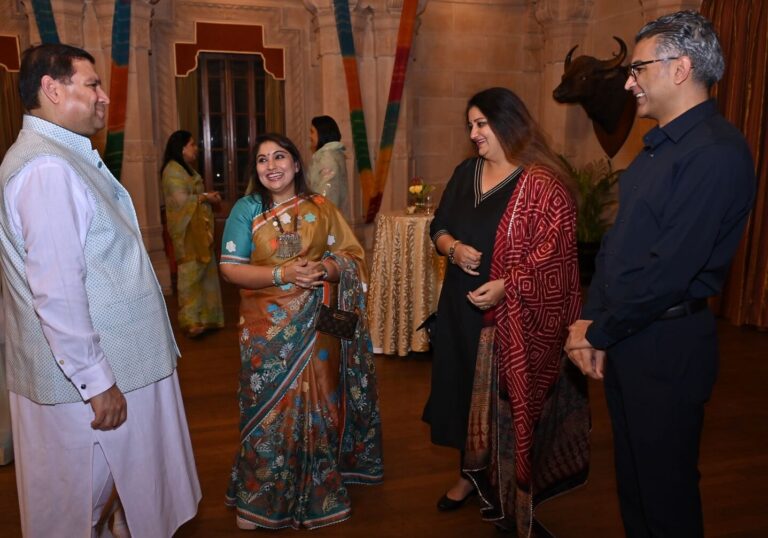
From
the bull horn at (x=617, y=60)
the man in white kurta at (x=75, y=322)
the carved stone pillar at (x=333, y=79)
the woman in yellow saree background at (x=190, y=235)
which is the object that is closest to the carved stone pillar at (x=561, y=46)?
the bull horn at (x=617, y=60)


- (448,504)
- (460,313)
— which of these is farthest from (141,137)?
(448,504)

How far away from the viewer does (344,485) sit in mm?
2900

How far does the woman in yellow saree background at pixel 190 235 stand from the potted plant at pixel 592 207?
3987 mm

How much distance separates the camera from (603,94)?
7.15m

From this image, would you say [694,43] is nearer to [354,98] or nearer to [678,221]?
[678,221]

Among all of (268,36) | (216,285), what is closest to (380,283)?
(216,285)

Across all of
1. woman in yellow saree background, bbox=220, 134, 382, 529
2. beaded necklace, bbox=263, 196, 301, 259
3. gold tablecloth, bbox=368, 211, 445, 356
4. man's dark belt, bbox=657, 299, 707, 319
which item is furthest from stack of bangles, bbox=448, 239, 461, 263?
gold tablecloth, bbox=368, 211, 445, 356

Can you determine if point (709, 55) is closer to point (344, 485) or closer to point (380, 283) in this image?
point (344, 485)

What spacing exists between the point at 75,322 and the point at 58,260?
6.4 inches

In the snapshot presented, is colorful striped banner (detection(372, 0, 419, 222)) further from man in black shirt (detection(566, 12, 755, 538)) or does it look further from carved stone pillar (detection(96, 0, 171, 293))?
man in black shirt (detection(566, 12, 755, 538))

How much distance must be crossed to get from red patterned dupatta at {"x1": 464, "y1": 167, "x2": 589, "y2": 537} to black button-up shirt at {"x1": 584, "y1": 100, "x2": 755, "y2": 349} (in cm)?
50

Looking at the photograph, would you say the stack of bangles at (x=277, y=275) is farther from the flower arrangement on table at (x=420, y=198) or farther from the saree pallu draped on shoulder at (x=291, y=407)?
the flower arrangement on table at (x=420, y=198)

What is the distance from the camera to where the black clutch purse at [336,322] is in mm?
2547

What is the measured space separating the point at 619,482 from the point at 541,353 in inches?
21.9
